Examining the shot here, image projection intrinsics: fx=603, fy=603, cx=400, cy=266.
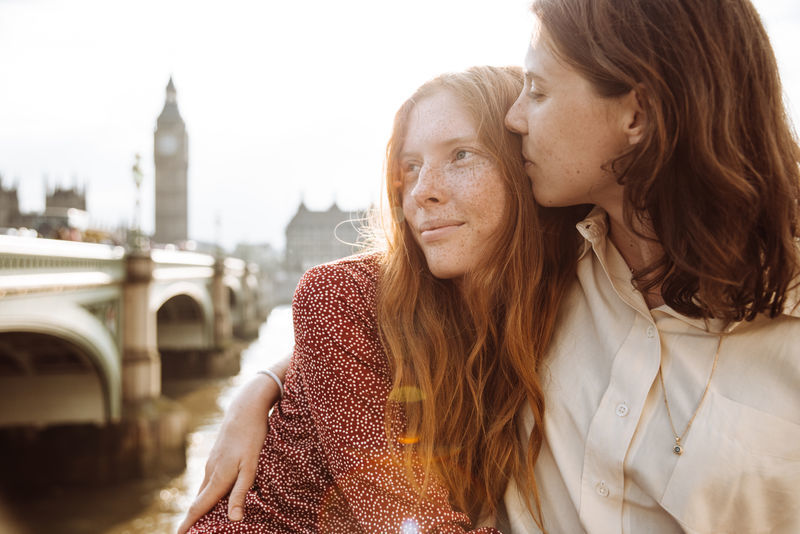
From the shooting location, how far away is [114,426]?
12.3 m

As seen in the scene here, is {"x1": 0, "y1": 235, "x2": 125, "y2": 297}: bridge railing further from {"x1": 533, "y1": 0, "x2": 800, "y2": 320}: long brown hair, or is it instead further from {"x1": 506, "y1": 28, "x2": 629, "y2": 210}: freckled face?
{"x1": 533, "y1": 0, "x2": 800, "y2": 320}: long brown hair

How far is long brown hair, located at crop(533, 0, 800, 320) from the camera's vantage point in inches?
50.0

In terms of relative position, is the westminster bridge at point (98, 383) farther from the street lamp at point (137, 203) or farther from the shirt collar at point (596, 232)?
the shirt collar at point (596, 232)

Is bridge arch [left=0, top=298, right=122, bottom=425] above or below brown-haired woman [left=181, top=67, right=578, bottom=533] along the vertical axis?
below

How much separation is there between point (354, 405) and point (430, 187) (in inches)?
23.9

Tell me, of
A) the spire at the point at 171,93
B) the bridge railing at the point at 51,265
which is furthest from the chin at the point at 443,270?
the spire at the point at 171,93

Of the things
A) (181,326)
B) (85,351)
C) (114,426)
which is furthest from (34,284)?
(181,326)

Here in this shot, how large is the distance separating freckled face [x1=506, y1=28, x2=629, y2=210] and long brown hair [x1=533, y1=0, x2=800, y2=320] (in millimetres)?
56

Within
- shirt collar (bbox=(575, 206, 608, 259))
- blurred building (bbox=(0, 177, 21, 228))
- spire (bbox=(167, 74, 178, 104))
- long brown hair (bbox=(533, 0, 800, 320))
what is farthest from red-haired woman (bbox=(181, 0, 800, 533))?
spire (bbox=(167, 74, 178, 104))

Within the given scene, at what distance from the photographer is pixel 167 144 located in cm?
7038

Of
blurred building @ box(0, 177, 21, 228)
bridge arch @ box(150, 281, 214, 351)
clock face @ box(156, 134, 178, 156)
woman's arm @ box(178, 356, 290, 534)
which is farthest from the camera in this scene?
clock face @ box(156, 134, 178, 156)

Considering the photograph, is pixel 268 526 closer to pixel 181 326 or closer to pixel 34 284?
pixel 34 284

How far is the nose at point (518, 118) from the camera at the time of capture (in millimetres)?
1608

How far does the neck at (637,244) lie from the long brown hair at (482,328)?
18 centimetres
